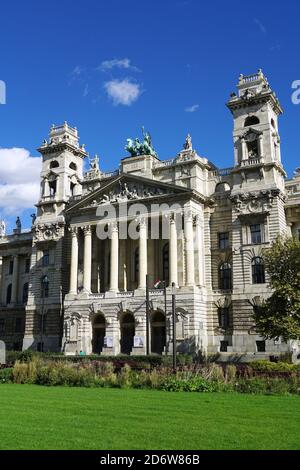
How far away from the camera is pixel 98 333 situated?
6594 cm

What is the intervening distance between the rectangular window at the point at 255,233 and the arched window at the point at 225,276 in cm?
442

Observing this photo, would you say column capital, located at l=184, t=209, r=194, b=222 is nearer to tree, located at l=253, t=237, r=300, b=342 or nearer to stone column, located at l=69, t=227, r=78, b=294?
stone column, located at l=69, t=227, r=78, b=294

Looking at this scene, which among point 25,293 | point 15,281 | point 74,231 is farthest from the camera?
point 15,281

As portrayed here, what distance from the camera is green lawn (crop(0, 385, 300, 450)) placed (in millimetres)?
13617

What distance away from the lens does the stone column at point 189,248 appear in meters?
59.5

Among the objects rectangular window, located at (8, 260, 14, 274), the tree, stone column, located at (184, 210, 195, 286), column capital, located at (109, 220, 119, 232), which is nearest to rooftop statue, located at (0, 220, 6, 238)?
rectangular window, located at (8, 260, 14, 274)

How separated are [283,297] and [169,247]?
22.6 metres

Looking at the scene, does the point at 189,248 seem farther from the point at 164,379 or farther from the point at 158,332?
the point at 164,379

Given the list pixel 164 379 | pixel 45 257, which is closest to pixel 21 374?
pixel 164 379

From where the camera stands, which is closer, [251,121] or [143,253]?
[143,253]

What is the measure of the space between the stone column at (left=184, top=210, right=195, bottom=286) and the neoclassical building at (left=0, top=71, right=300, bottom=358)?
0.12 m

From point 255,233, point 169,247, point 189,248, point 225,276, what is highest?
point 255,233

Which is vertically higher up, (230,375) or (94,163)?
(94,163)
